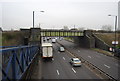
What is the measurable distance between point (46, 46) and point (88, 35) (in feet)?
112

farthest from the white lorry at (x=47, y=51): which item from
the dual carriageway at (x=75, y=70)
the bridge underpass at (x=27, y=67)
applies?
A: the bridge underpass at (x=27, y=67)

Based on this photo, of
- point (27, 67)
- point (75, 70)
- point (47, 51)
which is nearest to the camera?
point (27, 67)

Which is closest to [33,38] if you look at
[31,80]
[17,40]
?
[17,40]

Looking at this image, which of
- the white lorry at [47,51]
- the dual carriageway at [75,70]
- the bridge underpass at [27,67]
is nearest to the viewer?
the bridge underpass at [27,67]

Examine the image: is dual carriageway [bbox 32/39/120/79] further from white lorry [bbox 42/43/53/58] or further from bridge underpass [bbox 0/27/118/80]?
white lorry [bbox 42/43/53/58]

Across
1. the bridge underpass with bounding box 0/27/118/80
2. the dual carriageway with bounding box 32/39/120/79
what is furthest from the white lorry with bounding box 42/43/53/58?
the bridge underpass with bounding box 0/27/118/80

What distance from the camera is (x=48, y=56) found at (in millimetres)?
28938

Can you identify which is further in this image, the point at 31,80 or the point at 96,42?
the point at 96,42

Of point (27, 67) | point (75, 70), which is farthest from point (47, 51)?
point (27, 67)

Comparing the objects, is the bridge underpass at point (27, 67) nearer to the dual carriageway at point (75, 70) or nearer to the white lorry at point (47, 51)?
the dual carriageway at point (75, 70)

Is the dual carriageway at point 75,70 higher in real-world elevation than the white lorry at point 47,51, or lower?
lower

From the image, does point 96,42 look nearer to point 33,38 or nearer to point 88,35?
point 88,35

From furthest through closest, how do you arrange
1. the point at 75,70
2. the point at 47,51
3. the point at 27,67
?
the point at 47,51, the point at 75,70, the point at 27,67

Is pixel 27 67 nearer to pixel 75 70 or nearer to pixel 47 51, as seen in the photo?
pixel 75 70
